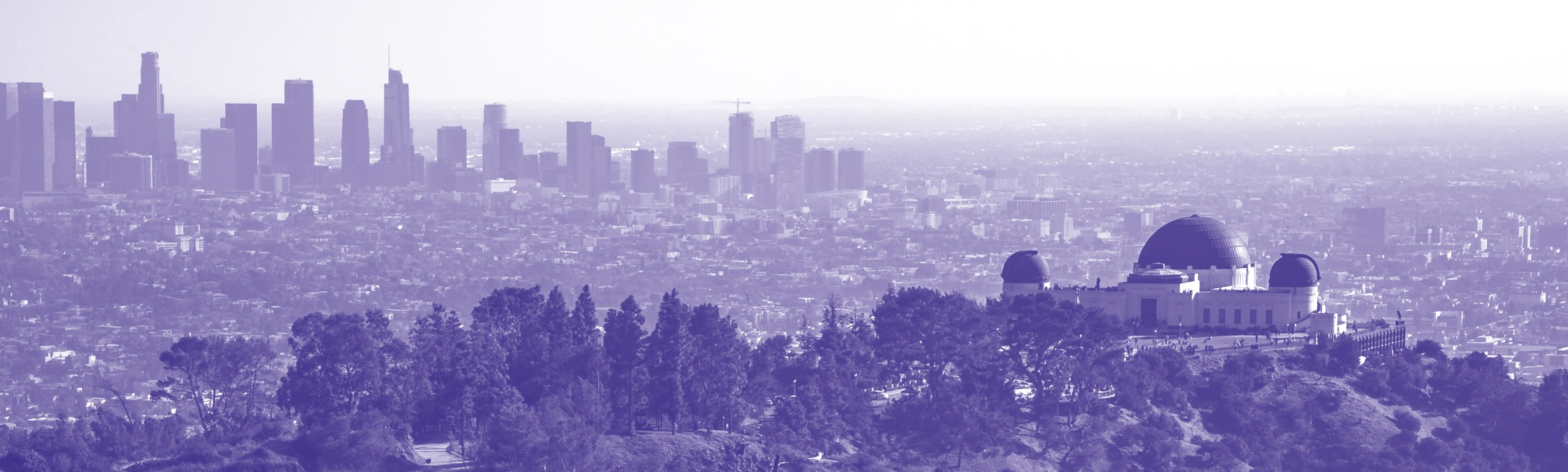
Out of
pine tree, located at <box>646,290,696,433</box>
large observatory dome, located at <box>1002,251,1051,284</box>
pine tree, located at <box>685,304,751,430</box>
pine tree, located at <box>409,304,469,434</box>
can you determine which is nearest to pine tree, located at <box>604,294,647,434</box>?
pine tree, located at <box>646,290,696,433</box>

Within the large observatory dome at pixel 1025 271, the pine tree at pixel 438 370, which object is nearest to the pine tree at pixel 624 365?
the pine tree at pixel 438 370

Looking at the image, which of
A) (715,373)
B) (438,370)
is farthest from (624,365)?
(438,370)

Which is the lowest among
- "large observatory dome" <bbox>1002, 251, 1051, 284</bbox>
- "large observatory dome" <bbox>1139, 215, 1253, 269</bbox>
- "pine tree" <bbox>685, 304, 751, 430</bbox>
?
"pine tree" <bbox>685, 304, 751, 430</bbox>

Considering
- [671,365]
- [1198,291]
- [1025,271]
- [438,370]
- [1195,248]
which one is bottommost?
[438,370]

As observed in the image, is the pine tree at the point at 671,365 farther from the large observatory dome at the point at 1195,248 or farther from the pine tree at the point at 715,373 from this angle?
the large observatory dome at the point at 1195,248

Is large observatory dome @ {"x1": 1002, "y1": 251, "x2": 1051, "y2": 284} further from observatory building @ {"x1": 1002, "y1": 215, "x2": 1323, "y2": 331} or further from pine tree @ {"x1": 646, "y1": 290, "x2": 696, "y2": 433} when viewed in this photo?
pine tree @ {"x1": 646, "y1": 290, "x2": 696, "y2": 433}

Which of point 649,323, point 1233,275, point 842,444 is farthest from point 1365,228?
point 842,444

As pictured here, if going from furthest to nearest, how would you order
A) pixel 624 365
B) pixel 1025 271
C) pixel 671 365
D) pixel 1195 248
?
pixel 1195 248 < pixel 1025 271 < pixel 624 365 < pixel 671 365

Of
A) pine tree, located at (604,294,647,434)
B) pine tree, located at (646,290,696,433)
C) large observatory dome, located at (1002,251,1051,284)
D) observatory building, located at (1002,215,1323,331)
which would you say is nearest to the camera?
pine tree, located at (646,290,696,433)

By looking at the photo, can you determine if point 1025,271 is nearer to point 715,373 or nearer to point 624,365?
point 715,373
